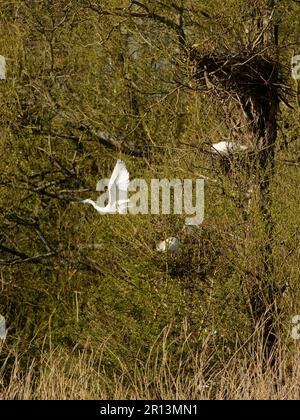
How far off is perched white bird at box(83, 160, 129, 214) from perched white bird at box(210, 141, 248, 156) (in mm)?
1032

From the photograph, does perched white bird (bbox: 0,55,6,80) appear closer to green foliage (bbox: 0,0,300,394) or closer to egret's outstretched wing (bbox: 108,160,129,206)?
green foliage (bbox: 0,0,300,394)

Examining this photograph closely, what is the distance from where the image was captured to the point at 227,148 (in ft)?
31.7

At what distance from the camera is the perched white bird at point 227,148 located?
9.66 metres

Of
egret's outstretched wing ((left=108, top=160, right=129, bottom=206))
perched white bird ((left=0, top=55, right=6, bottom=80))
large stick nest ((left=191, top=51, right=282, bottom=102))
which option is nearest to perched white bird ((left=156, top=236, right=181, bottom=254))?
egret's outstretched wing ((left=108, top=160, right=129, bottom=206))

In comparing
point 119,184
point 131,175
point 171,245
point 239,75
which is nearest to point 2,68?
point 131,175

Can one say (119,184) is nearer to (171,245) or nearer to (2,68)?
(171,245)

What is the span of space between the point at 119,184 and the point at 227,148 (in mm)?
1649

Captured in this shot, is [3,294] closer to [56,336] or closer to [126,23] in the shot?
[56,336]

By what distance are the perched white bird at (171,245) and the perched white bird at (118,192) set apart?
619 mm

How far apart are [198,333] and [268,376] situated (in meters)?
2.36

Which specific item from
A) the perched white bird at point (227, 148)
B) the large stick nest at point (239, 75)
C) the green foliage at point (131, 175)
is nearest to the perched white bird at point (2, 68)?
the green foliage at point (131, 175)

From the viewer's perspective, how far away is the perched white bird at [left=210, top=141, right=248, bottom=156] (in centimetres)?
966
